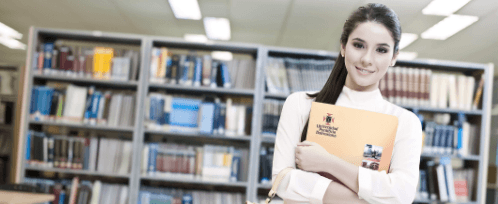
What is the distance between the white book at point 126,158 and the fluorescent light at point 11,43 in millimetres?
6261

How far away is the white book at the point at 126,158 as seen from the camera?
9.08ft

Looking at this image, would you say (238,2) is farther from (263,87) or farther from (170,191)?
(170,191)

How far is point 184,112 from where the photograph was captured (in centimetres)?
276

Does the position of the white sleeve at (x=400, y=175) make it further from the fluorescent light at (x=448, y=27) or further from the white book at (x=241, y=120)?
the fluorescent light at (x=448, y=27)

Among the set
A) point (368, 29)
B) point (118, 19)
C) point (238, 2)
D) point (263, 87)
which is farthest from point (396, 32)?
point (118, 19)

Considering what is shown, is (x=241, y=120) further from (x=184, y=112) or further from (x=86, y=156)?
(x=86, y=156)

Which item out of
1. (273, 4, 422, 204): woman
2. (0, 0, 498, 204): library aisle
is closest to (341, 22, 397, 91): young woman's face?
(273, 4, 422, 204): woman

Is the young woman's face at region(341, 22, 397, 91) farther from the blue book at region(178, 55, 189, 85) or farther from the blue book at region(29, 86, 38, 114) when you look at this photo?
the blue book at region(29, 86, 38, 114)

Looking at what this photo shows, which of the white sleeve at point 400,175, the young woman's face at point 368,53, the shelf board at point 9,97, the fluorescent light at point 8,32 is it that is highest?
the fluorescent light at point 8,32

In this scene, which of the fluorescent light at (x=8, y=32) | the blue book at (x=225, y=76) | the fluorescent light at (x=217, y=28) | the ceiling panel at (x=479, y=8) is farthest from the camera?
the fluorescent light at (x=8, y=32)

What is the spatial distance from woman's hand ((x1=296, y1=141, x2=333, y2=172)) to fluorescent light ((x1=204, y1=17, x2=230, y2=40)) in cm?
453

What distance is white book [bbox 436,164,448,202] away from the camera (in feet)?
8.95

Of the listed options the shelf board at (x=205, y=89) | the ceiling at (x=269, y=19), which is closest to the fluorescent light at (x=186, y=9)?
the ceiling at (x=269, y=19)

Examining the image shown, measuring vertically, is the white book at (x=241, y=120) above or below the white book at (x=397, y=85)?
below
